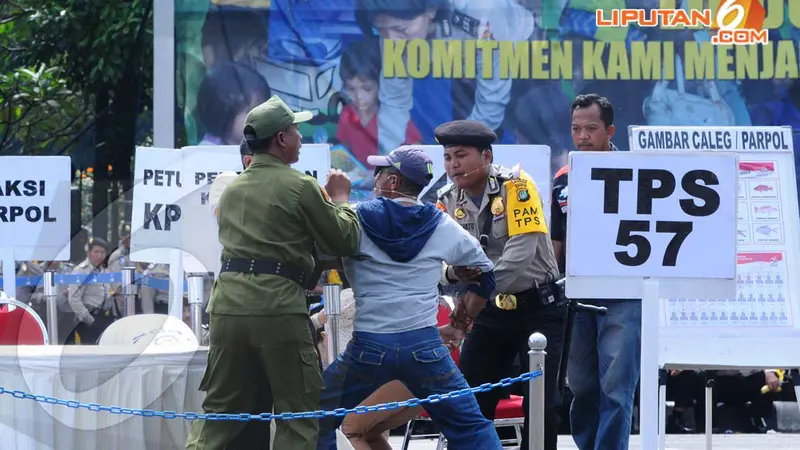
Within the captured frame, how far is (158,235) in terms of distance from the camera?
37.2ft

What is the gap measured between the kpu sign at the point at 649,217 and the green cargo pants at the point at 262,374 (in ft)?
4.41

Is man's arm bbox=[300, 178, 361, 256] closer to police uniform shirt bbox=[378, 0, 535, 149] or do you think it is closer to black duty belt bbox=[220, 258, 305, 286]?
black duty belt bbox=[220, 258, 305, 286]

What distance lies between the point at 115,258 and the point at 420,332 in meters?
8.75

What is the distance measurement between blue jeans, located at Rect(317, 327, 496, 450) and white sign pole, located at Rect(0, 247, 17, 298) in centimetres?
523

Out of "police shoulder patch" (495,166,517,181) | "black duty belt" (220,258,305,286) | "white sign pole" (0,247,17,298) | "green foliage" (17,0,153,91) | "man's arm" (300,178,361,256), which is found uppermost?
"green foliage" (17,0,153,91)

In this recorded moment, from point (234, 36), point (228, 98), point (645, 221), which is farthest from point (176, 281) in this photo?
point (645, 221)

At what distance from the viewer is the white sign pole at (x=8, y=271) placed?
35.0 feet

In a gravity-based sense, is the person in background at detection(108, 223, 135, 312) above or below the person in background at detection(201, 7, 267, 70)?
below

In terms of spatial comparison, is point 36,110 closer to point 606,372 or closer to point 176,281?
point 176,281

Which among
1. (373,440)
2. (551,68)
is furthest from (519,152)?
(373,440)

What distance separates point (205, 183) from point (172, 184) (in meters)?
0.49

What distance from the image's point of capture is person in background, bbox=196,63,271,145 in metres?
12.6

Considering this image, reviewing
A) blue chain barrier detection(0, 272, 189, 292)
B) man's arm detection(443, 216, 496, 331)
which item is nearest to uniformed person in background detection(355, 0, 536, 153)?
blue chain barrier detection(0, 272, 189, 292)

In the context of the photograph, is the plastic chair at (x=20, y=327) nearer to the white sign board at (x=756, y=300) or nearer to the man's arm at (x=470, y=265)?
the man's arm at (x=470, y=265)
